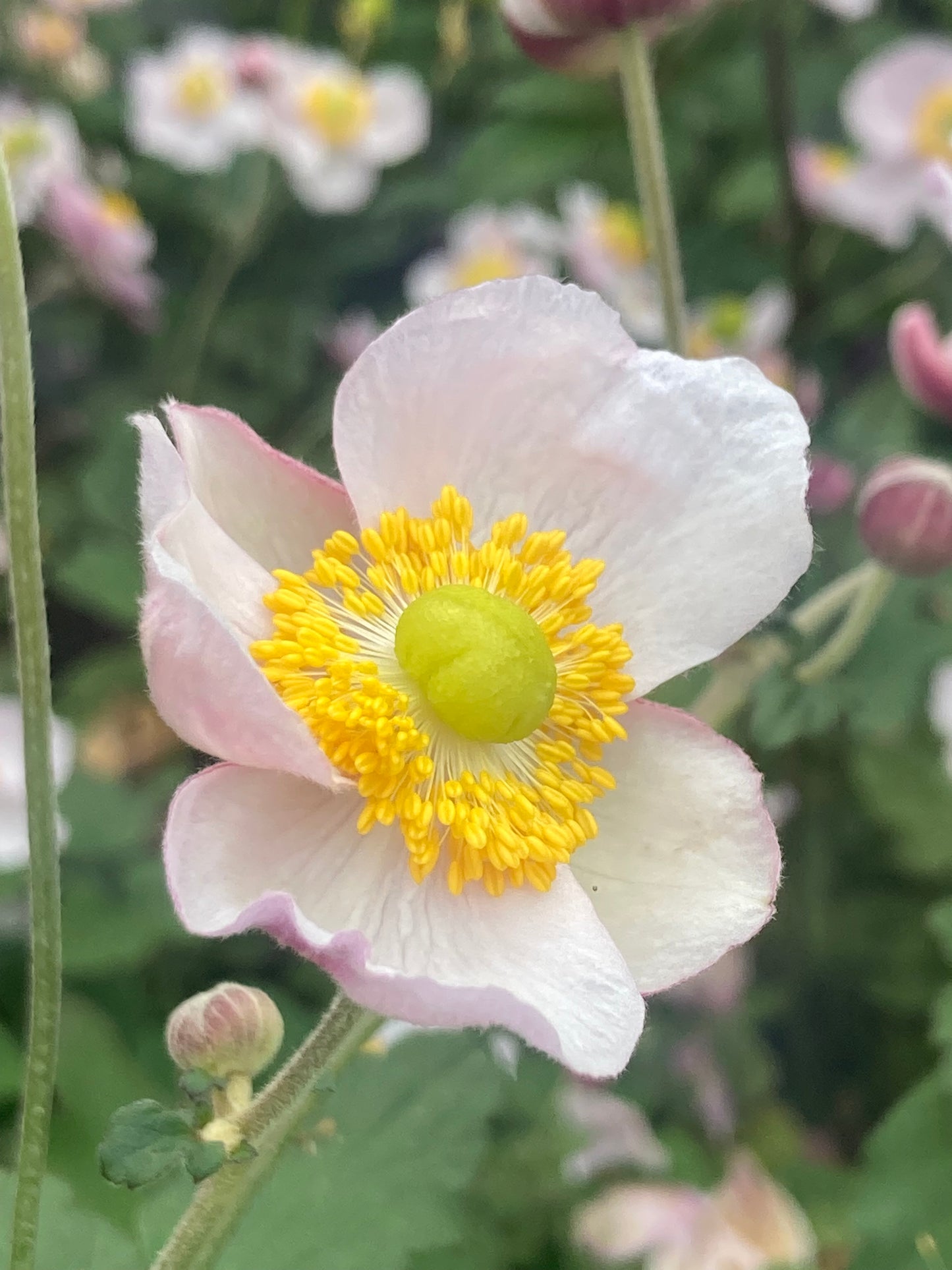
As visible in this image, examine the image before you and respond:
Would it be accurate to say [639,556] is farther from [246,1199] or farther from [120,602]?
[120,602]

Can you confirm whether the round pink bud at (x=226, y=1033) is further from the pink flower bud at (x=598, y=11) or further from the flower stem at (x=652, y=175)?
the pink flower bud at (x=598, y=11)

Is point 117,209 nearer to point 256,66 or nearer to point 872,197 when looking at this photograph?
point 256,66

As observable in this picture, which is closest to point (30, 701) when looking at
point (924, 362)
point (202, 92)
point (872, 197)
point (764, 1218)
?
point (924, 362)

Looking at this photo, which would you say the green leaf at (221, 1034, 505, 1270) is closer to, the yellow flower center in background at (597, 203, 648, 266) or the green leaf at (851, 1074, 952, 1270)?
the green leaf at (851, 1074, 952, 1270)

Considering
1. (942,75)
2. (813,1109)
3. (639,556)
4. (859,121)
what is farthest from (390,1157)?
(942,75)

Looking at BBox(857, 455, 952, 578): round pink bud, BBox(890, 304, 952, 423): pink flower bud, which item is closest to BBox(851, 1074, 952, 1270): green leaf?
BBox(857, 455, 952, 578): round pink bud
